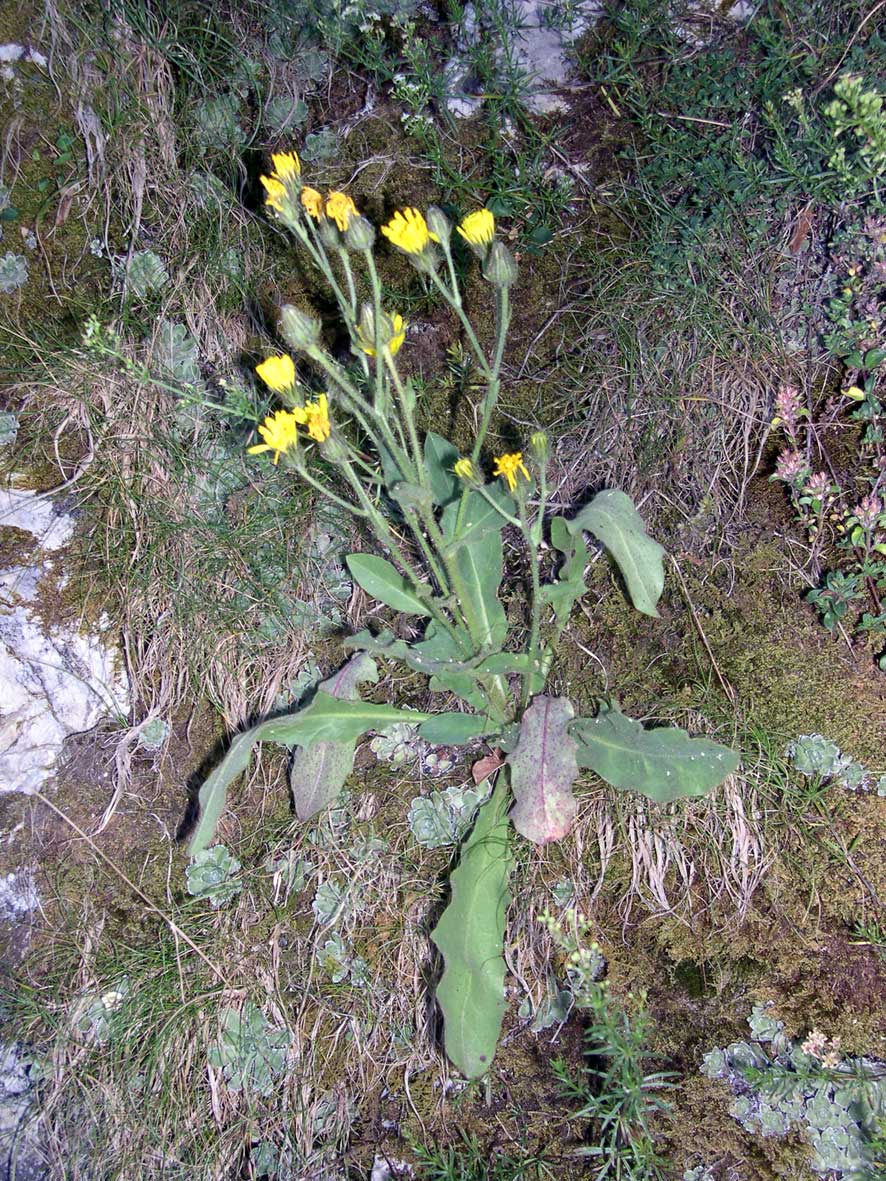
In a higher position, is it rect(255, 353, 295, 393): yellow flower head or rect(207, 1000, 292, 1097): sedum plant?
rect(255, 353, 295, 393): yellow flower head

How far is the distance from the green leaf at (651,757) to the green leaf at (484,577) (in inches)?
13.4

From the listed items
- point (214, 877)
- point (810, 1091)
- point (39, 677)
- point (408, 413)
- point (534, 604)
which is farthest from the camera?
point (39, 677)

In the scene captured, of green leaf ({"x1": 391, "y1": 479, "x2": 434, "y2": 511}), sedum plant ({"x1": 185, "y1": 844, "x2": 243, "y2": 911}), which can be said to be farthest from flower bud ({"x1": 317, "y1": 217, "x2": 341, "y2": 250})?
sedum plant ({"x1": 185, "y1": 844, "x2": 243, "y2": 911})

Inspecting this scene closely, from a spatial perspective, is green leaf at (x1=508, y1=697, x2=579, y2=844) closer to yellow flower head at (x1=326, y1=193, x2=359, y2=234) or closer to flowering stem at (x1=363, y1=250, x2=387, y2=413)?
flowering stem at (x1=363, y1=250, x2=387, y2=413)

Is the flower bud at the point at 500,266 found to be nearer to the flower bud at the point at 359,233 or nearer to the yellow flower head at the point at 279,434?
the flower bud at the point at 359,233

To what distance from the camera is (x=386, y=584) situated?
220cm

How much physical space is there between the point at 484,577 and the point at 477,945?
0.88 meters

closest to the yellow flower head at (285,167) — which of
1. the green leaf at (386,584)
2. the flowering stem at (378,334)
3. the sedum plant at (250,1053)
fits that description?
the flowering stem at (378,334)

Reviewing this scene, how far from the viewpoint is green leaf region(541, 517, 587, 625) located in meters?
2.04

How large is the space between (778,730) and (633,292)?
4.06 ft

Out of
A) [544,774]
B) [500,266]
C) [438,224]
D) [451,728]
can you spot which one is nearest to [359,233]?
[438,224]

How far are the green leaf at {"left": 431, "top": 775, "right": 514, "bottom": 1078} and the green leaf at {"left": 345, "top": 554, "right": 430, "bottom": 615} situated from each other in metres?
0.53

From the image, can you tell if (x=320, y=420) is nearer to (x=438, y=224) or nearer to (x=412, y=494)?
(x=412, y=494)

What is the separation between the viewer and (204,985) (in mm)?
2252
